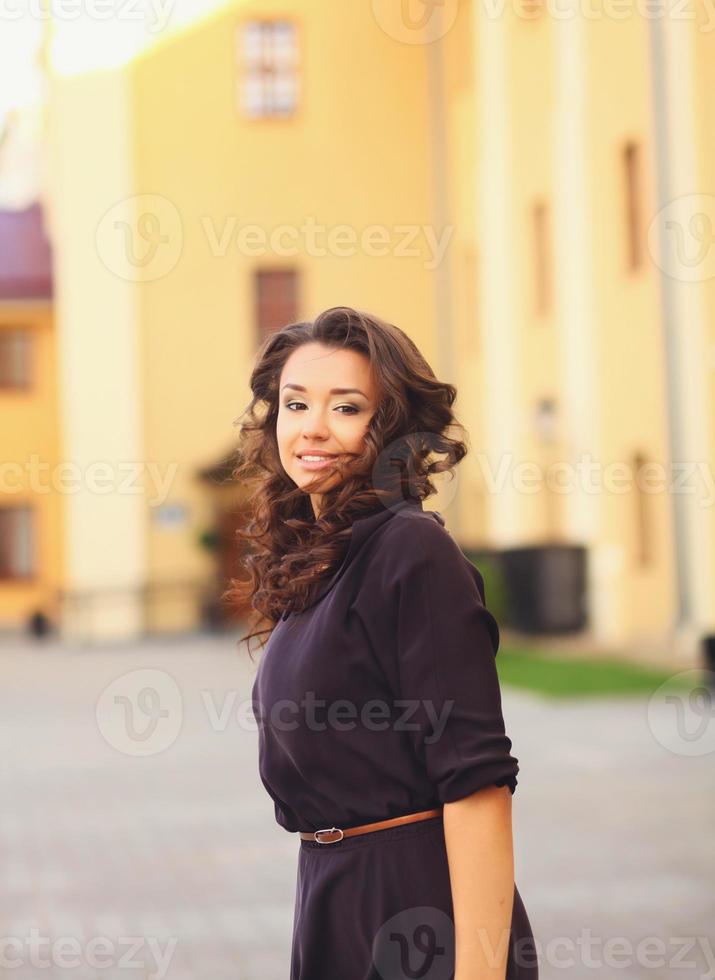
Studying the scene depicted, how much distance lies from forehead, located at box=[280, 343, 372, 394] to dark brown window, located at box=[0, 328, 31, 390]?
105ft

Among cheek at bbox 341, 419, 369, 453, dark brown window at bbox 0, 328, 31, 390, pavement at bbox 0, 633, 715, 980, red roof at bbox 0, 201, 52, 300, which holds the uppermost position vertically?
red roof at bbox 0, 201, 52, 300

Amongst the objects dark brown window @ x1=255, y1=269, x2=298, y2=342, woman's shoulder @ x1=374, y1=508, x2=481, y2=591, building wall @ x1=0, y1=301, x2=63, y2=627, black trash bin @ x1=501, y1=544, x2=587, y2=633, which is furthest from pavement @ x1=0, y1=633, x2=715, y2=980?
building wall @ x1=0, y1=301, x2=63, y2=627

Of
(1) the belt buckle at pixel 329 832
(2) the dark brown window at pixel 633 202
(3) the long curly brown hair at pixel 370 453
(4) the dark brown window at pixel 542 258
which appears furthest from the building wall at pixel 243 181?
(1) the belt buckle at pixel 329 832

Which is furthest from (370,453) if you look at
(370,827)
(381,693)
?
(370,827)

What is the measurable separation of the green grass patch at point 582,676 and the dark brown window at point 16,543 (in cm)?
1712

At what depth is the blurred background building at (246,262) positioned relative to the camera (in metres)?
24.3

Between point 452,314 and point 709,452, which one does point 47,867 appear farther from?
point 452,314

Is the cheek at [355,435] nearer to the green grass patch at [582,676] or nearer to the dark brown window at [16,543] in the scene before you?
the green grass patch at [582,676]

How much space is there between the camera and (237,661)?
2283 centimetres

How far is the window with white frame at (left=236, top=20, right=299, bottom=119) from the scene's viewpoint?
2967cm

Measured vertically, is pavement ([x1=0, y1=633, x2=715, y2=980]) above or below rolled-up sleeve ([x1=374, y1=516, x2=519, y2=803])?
below

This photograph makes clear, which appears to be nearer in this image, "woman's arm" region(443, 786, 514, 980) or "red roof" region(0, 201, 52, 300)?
"woman's arm" region(443, 786, 514, 980)

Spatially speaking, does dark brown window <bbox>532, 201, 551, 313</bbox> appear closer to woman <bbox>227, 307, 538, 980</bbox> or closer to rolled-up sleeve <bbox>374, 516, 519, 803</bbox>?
woman <bbox>227, 307, 538, 980</bbox>

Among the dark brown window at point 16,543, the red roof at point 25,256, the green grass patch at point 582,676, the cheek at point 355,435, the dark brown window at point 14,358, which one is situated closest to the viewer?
the cheek at point 355,435
